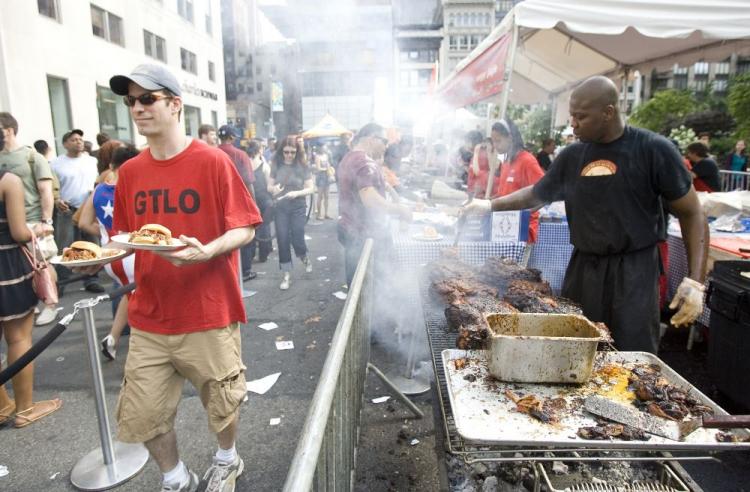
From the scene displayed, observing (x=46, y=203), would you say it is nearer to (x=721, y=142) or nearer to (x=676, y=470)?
(x=676, y=470)

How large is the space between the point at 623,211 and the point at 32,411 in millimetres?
4293

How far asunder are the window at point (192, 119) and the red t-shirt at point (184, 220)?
841 inches

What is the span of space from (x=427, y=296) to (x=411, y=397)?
112cm

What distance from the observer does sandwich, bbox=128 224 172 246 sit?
1855 mm

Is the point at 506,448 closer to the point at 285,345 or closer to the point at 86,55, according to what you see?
the point at 285,345

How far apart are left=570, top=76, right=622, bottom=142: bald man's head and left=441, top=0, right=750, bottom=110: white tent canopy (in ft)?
6.75

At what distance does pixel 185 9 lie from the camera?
68.9 ft

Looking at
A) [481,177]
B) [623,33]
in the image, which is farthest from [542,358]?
[481,177]

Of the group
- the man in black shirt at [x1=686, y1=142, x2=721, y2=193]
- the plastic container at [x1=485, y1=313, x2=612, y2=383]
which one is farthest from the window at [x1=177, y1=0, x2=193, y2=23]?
the plastic container at [x1=485, y1=313, x2=612, y2=383]

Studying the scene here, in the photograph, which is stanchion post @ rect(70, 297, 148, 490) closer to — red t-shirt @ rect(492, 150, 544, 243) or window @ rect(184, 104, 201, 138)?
red t-shirt @ rect(492, 150, 544, 243)

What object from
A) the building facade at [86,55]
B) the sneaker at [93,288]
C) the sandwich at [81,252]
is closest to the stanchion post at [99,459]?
the sandwich at [81,252]

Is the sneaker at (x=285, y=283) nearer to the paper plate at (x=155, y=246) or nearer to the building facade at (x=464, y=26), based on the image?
the paper plate at (x=155, y=246)

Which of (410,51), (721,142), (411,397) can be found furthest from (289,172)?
(410,51)

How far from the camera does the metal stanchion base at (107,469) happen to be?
272 centimetres
